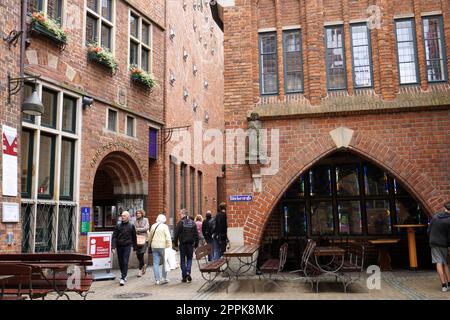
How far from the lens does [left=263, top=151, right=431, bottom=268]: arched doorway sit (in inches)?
480

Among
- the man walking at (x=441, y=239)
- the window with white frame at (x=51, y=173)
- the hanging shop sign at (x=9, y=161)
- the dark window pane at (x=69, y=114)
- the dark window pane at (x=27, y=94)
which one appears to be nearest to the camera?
the man walking at (x=441, y=239)

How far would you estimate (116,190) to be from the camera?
15352mm

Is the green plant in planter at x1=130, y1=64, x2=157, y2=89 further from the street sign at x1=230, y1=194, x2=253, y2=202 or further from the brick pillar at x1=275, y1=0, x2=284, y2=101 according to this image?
the street sign at x1=230, y1=194, x2=253, y2=202

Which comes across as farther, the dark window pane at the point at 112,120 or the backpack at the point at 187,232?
the dark window pane at the point at 112,120

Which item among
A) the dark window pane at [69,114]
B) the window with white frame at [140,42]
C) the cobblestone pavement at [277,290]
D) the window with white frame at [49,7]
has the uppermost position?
the window with white frame at [140,42]

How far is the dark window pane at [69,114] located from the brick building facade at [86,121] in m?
0.03

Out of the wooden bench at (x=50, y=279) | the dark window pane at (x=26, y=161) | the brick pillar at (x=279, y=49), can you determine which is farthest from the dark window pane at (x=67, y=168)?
the brick pillar at (x=279, y=49)

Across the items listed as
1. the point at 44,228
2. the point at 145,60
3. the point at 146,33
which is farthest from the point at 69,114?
the point at 146,33

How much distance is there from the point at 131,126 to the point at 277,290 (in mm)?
8042

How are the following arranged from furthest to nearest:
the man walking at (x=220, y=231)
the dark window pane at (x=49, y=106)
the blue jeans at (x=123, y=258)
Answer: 1. the man walking at (x=220, y=231)
2. the dark window pane at (x=49, y=106)
3. the blue jeans at (x=123, y=258)

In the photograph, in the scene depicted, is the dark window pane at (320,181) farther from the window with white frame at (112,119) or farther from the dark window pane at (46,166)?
the dark window pane at (46,166)

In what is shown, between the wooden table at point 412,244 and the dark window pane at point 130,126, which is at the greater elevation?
the dark window pane at point 130,126

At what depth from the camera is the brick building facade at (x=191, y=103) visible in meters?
18.3

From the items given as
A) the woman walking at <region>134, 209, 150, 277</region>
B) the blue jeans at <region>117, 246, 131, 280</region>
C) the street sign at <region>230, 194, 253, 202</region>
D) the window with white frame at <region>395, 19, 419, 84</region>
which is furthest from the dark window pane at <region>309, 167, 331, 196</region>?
the blue jeans at <region>117, 246, 131, 280</region>
